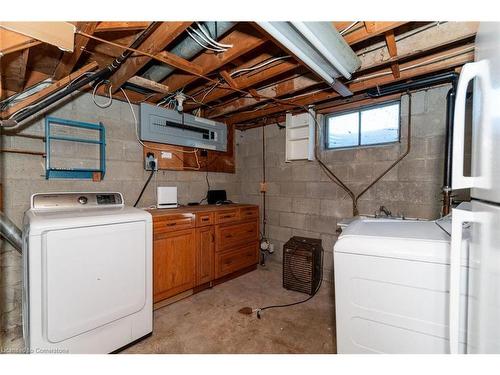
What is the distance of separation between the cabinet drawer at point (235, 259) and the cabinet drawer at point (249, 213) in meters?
0.41

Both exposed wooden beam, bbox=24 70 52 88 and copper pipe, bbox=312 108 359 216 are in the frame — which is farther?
copper pipe, bbox=312 108 359 216

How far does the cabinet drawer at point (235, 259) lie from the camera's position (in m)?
2.80

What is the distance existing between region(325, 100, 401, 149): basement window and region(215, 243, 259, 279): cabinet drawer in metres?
1.79

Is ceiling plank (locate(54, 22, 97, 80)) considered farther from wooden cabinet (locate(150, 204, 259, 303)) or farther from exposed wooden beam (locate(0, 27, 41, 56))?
wooden cabinet (locate(150, 204, 259, 303))

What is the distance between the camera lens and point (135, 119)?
2699mm

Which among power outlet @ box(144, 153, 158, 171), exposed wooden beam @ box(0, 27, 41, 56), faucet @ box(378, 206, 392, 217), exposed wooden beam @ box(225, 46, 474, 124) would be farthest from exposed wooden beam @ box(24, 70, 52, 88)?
faucet @ box(378, 206, 392, 217)

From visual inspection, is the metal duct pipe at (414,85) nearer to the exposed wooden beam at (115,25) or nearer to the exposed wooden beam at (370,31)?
the exposed wooden beam at (370,31)

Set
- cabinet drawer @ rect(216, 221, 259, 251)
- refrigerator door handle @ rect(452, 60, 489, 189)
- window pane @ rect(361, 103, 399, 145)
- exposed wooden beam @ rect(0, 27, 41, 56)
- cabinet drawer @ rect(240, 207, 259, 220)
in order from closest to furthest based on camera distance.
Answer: refrigerator door handle @ rect(452, 60, 489, 189) → exposed wooden beam @ rect(0, 27, 41, 56) → window pane @ rect(361, 103, 399, 145) → cabinet drawer @ rect(216, 221, 259, 251) → cabinet drawer @ rect(240, 207, 259, 220)

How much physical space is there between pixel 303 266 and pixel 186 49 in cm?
245

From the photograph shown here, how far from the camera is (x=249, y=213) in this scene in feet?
10.5

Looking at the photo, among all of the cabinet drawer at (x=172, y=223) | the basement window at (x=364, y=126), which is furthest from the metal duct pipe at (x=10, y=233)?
the basement window at (x=364, y=126)

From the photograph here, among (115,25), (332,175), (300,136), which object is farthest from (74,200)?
(332,175)

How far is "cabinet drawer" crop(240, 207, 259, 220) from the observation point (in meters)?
3.11
